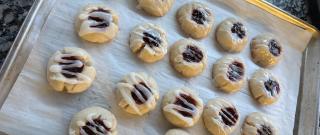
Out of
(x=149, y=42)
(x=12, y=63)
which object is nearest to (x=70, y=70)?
(x=12, y=63)

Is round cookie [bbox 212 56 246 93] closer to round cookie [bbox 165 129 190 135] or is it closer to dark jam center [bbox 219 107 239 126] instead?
dark jam center [bbox 219 107 239 126]

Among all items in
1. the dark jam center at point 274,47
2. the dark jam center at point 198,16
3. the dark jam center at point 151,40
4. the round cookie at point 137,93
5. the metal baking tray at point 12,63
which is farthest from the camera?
the dark jam center at point 274,47

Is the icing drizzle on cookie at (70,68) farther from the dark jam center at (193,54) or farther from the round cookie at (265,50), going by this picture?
the round cookie at (265,50)

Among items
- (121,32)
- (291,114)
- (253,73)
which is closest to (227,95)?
(253,73)

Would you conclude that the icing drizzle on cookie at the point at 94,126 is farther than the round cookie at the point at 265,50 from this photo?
No

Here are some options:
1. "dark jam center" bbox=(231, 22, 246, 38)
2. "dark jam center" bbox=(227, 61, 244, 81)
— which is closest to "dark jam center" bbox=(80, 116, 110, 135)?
"dark jam center" bbox=(227, 61, 244, 81)

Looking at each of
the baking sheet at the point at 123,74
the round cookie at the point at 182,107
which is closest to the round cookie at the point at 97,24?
the baking sheet at the point at 123,74
